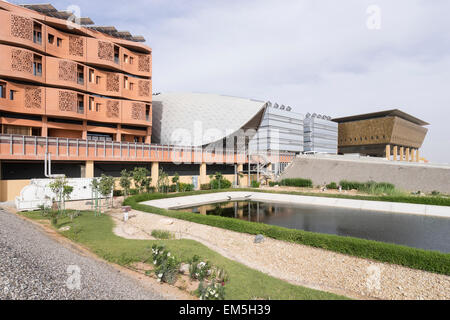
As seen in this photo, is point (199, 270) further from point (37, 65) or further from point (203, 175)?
point (37, 65)

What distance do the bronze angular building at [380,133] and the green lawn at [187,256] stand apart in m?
88.2

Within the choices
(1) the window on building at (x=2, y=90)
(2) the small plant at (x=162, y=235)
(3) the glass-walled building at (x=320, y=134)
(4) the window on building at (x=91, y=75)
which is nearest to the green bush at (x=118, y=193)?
(1) the window on building at (x=2, y=90)

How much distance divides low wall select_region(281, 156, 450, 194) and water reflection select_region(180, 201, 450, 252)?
1871cm

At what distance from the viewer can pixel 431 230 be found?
1856cm

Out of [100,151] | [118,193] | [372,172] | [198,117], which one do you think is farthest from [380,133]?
[100,151]

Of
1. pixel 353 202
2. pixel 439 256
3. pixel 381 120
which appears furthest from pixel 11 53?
pixel 381 120

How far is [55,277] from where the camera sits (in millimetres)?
8188

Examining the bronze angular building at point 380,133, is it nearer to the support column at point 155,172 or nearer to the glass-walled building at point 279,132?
the glass-walled building at point 279,132

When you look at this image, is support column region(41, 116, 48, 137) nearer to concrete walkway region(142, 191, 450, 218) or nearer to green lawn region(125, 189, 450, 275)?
concrete walkway region(142, 191, 450, 218)

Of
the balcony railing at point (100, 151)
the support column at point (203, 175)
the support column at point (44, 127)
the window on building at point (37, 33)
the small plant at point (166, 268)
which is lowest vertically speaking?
the small plant at point (166, 268)

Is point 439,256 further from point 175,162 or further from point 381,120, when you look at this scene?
point 381,120

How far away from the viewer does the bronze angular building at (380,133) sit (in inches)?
3381
